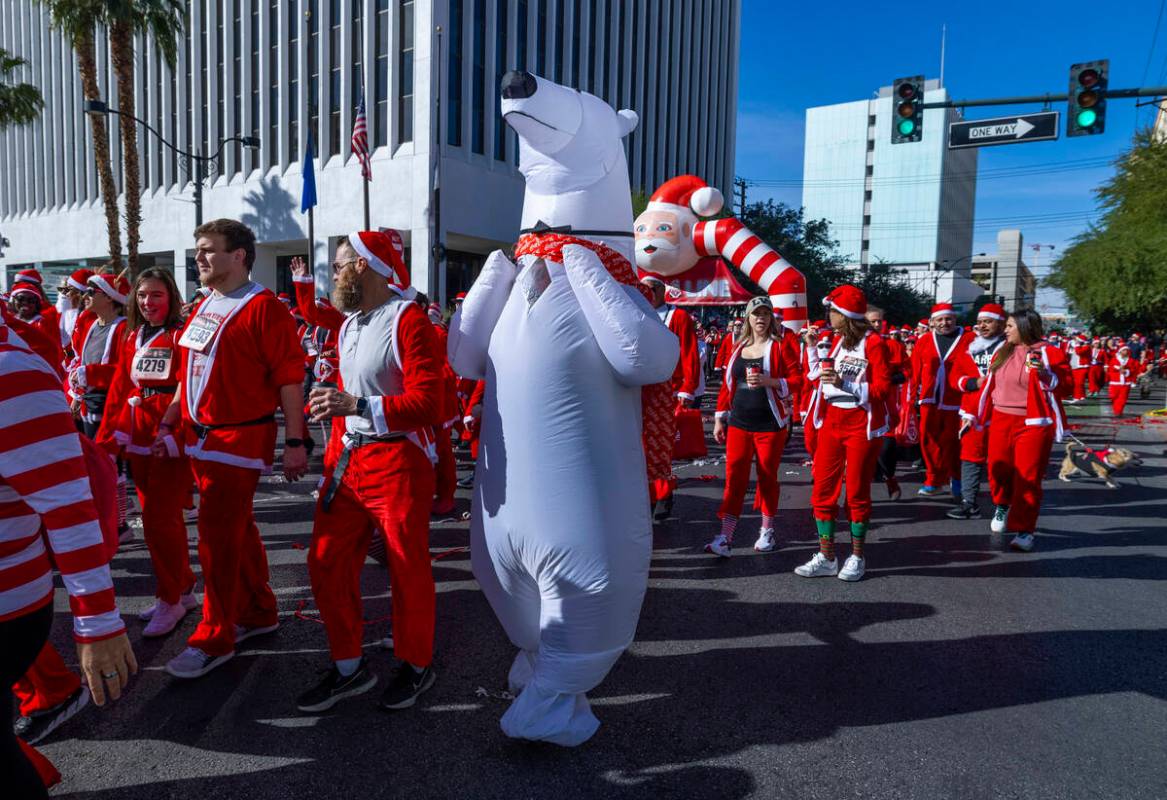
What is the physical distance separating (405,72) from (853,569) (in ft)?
72.0

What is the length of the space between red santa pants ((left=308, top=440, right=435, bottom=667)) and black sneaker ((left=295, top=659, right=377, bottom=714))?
0.11 metres

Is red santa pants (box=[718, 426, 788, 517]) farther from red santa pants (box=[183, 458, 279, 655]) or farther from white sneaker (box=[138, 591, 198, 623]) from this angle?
white sneaker (box=[138, 591, 198, 623])

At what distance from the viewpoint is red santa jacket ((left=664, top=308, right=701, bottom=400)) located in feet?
20.0

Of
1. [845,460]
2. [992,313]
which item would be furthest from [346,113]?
[845,460]

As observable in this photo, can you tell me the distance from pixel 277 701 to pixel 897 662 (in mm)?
2897

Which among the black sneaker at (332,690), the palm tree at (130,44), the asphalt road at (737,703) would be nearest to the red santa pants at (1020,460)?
the asphalt road at (737,703)

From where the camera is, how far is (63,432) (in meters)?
1.78

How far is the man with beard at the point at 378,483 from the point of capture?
305 centimetres

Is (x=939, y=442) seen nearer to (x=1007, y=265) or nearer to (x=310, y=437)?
(x=310, y=437)

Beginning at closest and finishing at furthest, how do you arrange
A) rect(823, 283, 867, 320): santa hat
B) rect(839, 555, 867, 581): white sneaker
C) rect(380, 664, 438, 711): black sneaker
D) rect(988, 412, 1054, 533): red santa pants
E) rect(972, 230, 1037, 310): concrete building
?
→ rect(380, 664, 438, 711): black sneaker → rect(839, 555, 867, 581): white sneaker → rect(823, 283, 867, 320): santa hat → rect(988, 412, 1054, 533): red santa pants → rect(972, 230, 1037, 310): concrete building

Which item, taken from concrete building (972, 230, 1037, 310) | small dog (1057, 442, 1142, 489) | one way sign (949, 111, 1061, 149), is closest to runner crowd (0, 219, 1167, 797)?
small dog (1057, 442, 1142, 489)

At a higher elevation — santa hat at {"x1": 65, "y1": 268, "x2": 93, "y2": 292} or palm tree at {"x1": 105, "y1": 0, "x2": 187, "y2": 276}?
palm tree at {"x1": 105, "y1": 0, "x2": 187, "y2": 276}

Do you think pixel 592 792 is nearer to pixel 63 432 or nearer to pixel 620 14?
pixel 63 432

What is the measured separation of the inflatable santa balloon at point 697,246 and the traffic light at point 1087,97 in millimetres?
9696
